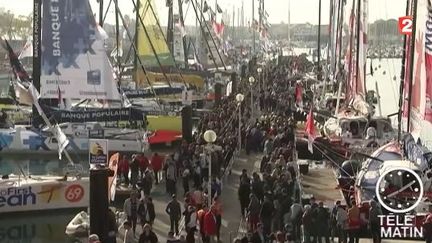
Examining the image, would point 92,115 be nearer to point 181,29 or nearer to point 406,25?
point 406,25

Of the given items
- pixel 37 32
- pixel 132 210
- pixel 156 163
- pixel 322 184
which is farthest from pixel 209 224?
pixel 37 32

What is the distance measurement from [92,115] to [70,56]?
3113 millimetres

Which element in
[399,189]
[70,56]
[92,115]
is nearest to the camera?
[399,189]

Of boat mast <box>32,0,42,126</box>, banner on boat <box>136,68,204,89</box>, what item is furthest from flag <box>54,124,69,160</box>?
banner on boat <box>136,68,204,89</box>

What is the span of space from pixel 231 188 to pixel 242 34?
13447cm

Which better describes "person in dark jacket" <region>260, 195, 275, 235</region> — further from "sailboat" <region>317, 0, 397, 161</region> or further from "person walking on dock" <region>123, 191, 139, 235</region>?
"sailboat" <region>317, 0, 397, 161</region>

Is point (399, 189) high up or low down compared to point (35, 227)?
up

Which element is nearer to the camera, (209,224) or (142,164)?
(209,224)

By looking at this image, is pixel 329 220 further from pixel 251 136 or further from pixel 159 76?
pixel 159 76

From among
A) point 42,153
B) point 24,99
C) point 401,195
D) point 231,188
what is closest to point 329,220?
point 401,195

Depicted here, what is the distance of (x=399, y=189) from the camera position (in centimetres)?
1719

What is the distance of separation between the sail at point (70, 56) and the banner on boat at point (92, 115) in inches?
75.8

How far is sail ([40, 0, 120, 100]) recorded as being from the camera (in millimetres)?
25750

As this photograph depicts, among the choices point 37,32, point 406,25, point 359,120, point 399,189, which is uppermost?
point 406,25
